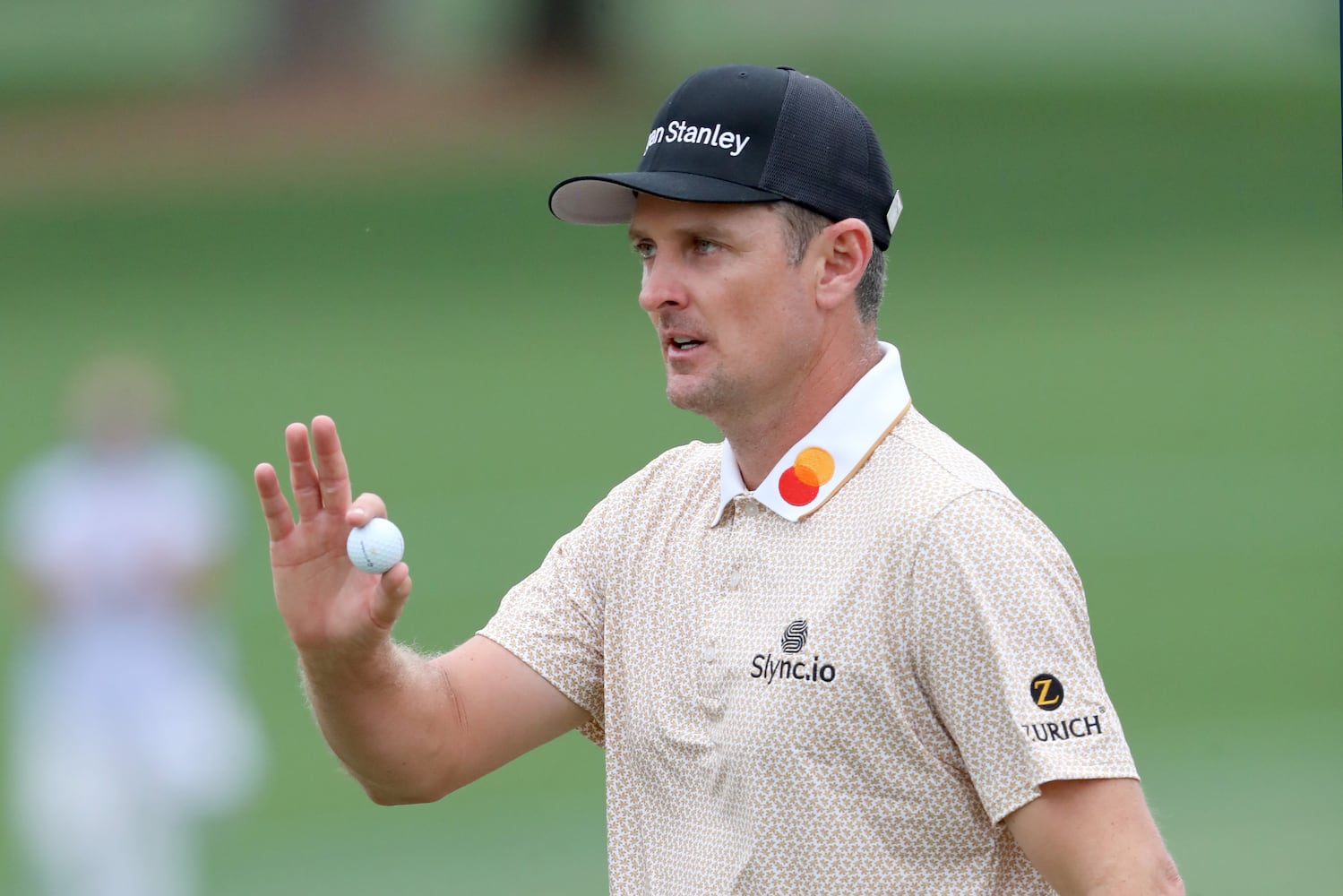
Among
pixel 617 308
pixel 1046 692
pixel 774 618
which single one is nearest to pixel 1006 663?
pixel 1046 692

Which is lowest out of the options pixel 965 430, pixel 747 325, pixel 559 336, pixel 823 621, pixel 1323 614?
pixel 823 621

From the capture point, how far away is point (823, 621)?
9.75ft

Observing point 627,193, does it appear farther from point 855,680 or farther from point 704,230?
point 855,680

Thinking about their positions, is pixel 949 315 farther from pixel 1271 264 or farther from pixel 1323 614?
pixel 1323 614

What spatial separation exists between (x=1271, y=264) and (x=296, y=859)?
54.8 feet

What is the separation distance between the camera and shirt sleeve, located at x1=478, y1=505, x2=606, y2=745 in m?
3.43

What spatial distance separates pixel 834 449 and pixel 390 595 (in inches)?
27.0

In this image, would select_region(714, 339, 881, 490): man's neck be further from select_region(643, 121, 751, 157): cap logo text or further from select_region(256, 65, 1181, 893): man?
select_region(643, 121, 751, 157): cap logo text

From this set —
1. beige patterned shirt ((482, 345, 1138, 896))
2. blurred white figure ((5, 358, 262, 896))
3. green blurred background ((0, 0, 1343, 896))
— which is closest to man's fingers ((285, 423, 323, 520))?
beige patterned shirt ((482, 345, 1138, 896))

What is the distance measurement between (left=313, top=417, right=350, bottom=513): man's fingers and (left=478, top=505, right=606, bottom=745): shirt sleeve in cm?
38

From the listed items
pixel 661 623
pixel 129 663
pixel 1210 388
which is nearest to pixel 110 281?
pixel 1210 388

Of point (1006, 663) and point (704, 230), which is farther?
point (704, 230)

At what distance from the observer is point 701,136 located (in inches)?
127

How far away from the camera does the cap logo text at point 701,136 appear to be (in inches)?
125
